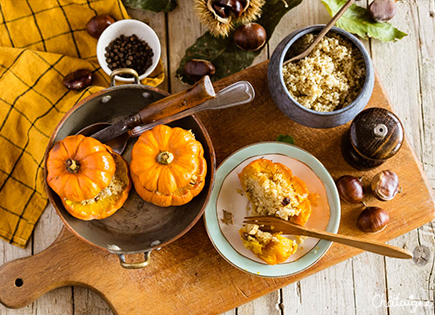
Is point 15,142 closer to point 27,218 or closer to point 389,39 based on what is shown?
point 27,218

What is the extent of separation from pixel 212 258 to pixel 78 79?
37.9 inches

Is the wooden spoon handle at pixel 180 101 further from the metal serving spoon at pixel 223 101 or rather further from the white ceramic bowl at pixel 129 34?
the white ceramic bowl at pixel 129 34

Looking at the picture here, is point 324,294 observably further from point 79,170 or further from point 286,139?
point 79,170

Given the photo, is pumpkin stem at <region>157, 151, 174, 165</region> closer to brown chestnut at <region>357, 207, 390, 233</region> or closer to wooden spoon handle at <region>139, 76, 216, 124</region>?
wooden spoon handle at <region>139, 76, 216, 124</region>

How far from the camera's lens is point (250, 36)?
5.56 feet

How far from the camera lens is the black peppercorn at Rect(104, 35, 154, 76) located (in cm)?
180

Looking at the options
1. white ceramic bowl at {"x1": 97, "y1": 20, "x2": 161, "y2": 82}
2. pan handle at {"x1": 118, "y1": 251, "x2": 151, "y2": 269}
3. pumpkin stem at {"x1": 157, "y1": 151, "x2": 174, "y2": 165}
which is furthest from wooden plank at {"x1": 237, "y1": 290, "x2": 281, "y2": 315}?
white ceramic bowl at {"x1": 97, "y1": 20, "x2": 161, "y2": 82}

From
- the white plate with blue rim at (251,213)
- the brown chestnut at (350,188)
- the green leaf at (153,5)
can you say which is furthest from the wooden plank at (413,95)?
the green leaf at (153,5)

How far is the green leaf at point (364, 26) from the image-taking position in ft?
5.90

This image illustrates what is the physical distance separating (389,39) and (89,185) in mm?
1425

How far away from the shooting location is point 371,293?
1852 mm

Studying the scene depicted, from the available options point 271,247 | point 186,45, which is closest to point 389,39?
point 186,45

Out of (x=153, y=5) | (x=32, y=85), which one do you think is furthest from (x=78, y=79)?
(x=153, y=5)

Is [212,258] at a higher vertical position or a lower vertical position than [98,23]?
lower
